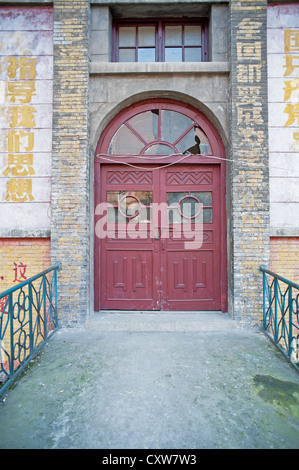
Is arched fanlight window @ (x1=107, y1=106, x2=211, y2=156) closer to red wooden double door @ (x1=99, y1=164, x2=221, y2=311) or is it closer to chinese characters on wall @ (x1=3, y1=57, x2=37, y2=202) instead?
red wooden double door @ (x1=99, y1=164, x2=221, y2=311)

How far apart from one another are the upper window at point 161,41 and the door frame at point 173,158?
3.19 feet

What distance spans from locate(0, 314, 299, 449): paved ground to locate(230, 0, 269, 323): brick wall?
1.10m

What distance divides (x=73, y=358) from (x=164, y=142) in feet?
12.6

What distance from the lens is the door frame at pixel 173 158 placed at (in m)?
5.20

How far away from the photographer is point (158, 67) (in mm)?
5059

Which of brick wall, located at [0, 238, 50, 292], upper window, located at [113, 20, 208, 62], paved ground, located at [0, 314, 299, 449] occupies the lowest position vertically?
paved ground, located at [0, 314, 299, 449]

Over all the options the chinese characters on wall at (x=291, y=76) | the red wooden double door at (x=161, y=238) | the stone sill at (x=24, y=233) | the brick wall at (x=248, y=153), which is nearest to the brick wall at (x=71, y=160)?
the stone sill at (x=24, y=233)

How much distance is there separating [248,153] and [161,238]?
6.86ft

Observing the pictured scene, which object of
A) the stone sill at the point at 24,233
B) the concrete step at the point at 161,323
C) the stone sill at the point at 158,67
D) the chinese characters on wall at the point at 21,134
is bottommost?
the concrete step at the point at 161,323

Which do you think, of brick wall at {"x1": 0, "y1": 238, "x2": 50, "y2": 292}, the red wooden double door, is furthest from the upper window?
brick wall at {"x1": 0, "y1": 238, "x2": 50, "y2": 292}

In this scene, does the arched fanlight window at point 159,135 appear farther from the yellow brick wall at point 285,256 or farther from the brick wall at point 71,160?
the yellow brick wall at point 285,256

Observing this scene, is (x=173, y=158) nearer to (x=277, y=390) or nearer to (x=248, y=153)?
(x=248, y=153)

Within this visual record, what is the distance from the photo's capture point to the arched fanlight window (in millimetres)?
5277
